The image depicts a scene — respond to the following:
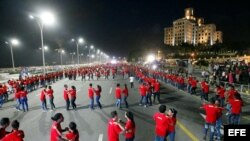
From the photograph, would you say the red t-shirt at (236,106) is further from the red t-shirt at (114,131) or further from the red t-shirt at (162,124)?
the red t-shirt at (114,131)

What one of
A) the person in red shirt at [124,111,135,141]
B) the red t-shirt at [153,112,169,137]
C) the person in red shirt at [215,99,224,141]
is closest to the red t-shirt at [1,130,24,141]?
the person in red shirt at [124,111,135,141]

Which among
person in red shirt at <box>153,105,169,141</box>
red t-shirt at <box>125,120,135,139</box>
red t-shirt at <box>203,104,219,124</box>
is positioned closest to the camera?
red t-shirt at <box>125,120,135,139</box>

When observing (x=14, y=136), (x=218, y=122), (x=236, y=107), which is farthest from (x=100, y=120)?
(x=14, y=136)

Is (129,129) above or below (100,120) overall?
above

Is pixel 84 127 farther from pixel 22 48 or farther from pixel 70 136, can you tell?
pixel 22 48

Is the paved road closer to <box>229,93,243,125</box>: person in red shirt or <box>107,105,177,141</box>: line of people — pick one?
<box>229,93,243,125</box>: person in red shirt

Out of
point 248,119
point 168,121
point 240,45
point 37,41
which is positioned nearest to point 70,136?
point 168,121

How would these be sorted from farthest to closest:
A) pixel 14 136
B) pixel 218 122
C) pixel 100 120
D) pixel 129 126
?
pixel 100 120
pixel 218 122
pixel 129 126
pixel 14 136

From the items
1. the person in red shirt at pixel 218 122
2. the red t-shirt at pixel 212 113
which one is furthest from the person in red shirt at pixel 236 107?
the red t-shirt at pixel 212 113

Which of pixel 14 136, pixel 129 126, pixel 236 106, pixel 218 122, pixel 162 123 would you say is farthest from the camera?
pixel 236 106

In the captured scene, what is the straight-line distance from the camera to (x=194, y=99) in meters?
20.6

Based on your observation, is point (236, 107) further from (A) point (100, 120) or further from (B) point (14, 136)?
(B) point (14, 136)

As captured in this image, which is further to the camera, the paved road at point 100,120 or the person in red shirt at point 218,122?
the paved road at point 100,120

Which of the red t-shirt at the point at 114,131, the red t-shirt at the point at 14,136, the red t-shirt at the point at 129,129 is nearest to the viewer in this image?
the red t-shirt at the point at 14,136
